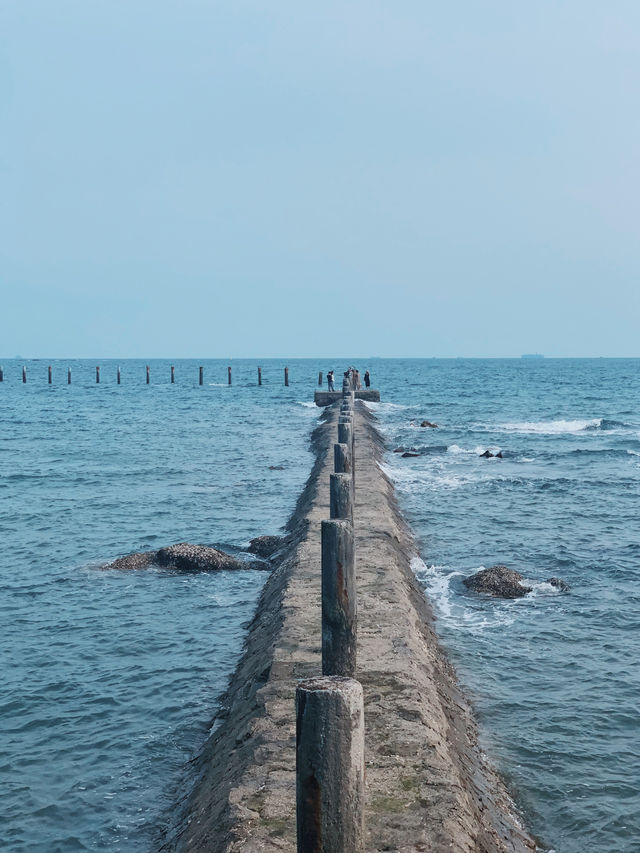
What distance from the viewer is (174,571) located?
45.0 ft

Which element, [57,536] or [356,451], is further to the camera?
[356,451]

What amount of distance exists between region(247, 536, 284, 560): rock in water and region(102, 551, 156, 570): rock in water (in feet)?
5.89

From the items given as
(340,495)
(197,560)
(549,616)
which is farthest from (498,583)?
(197,560)

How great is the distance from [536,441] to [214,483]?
16.4 m

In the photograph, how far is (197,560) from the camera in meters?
13.8

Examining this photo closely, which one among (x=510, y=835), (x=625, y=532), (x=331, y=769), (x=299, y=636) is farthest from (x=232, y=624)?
(x=625, y=532)

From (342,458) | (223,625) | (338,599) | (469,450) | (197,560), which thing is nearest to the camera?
(338,599)

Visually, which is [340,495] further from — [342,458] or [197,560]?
[197,560]

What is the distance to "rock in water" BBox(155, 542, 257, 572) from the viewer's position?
13758mm

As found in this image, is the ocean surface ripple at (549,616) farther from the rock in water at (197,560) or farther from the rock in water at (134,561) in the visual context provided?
the rock in water at (134,561)

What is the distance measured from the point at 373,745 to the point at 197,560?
8.22 metres

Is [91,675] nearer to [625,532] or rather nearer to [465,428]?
[625,532]

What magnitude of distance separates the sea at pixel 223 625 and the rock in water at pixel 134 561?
8.9 inches

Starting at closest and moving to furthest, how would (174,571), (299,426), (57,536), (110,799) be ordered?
1. (110,799)
2. (174,571)
3. (57,536)
4. (299,426)
